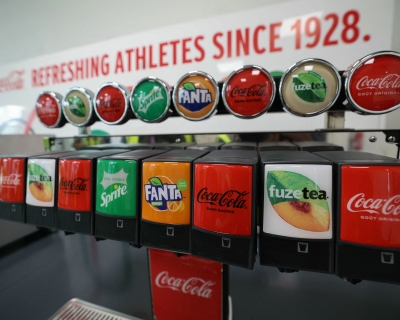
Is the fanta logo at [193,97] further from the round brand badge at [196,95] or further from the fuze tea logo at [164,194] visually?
the fuze tea logo at [164,194]

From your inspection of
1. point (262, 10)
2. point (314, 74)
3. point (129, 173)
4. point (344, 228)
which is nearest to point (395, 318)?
point (344, 228)

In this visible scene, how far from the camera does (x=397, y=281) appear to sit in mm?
283

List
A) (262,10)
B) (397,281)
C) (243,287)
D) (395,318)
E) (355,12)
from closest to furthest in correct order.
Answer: (397,281)
(395,318)
(243,287)
(355,12)
(262,10)

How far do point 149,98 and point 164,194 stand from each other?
29 centimetres

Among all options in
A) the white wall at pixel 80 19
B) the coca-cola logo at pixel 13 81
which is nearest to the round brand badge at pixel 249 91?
the white wall at pixel 80 19

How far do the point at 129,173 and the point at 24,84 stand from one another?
5.93 feet

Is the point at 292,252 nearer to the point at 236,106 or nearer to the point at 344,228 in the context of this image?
the point at 344,228

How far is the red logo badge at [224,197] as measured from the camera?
32 cm

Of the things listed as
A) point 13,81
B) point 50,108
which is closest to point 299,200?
point 50,108

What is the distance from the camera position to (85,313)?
1.95 feet

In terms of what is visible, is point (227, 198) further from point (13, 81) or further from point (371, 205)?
point (13, 81)

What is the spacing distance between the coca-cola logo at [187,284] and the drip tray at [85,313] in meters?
0.15

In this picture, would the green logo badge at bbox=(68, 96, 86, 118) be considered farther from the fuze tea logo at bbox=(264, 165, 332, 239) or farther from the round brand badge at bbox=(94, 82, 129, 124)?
the fuze tea logo at bbox=(264, 165, 332, 239)

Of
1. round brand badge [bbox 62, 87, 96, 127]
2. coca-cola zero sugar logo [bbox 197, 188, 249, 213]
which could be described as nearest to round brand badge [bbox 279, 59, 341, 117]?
coca-cola zero sugar logo [bbox 197, 188, 249, 213]
